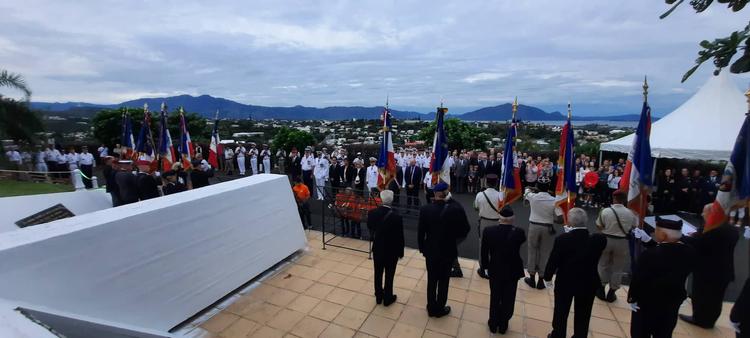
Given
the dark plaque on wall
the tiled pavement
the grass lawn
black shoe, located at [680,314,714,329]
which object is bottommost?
the tiled pavement

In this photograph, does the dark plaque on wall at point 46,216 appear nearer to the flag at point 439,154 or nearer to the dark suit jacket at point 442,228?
the dark suit jacket at point 442,228

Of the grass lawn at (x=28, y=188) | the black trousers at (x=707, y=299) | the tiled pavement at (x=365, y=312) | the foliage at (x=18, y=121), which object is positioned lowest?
the tiled pavement at (x=365, y=312)

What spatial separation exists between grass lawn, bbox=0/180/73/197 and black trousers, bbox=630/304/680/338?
1120 cm

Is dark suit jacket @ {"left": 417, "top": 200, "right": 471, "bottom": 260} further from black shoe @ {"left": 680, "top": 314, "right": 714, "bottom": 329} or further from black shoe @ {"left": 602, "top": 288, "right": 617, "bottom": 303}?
black shoe @ {"left": 680, "top": 314, "right": 714, "bottom": 329}

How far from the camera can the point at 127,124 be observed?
453 inches

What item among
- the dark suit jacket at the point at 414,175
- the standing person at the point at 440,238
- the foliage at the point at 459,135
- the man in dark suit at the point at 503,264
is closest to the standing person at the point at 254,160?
the dark suit jacket at the point at 414,175

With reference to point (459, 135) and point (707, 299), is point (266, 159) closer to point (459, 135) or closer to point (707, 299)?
point (459, 135)

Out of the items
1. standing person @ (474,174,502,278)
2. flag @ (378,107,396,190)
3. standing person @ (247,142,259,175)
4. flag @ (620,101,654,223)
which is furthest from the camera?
standing person @ (247,142,259,175)

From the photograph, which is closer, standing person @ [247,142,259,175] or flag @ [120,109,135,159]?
flag @ [120,109,135,159]

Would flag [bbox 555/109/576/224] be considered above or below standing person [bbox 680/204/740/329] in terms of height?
above

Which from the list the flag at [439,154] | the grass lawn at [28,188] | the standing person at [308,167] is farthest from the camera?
the standing person at [308,167]

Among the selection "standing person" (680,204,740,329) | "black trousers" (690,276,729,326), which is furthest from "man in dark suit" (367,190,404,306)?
"black trousers" (690,276,729,326)

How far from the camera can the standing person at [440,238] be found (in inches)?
182

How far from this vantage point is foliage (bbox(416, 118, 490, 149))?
21.6 m
